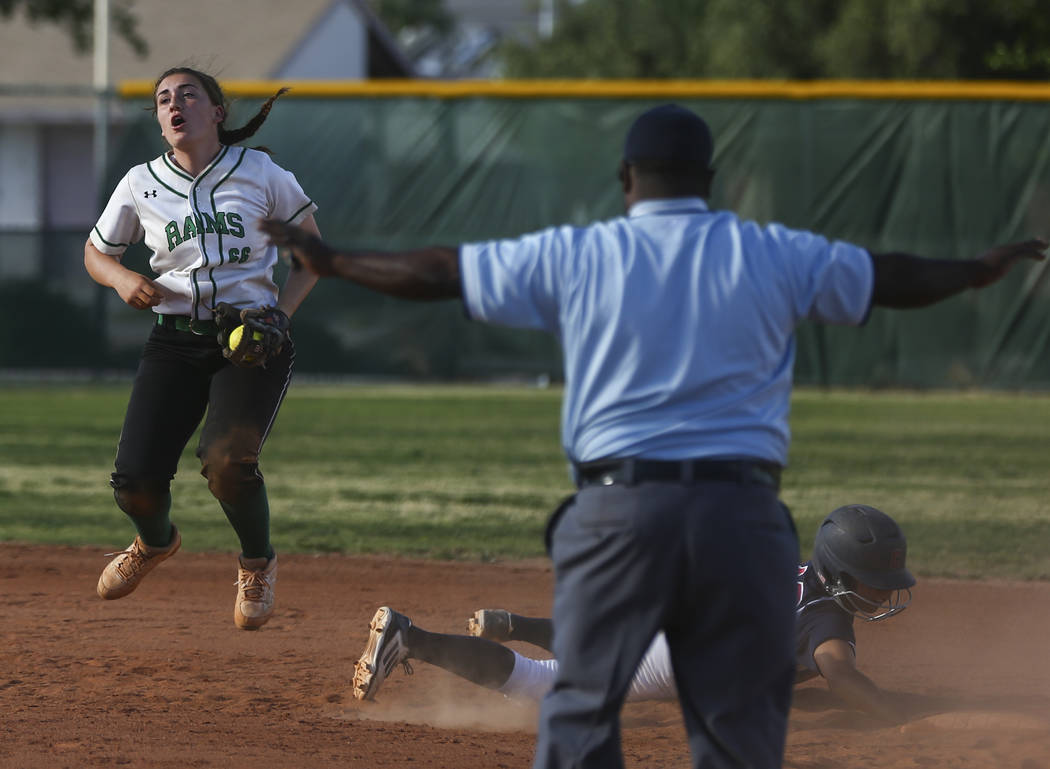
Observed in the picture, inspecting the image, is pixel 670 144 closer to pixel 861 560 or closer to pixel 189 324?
pixel 861 560

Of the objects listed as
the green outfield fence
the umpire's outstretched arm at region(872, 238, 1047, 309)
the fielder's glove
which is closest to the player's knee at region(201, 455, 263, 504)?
the fielder's glove

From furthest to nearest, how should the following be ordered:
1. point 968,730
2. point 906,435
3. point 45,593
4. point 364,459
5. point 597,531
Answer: point 906,435, point 364,459, point 45,593, point 968,730, point 597,531

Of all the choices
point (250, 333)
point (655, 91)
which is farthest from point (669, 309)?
point (655, 91)

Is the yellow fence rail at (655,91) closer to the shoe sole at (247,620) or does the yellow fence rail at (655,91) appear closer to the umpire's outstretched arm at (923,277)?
the shoe sole at (247,620)

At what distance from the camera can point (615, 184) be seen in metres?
Answer: 15.9

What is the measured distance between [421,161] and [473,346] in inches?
87.1

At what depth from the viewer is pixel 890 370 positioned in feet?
51.5

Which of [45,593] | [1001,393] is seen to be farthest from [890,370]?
[45,593]

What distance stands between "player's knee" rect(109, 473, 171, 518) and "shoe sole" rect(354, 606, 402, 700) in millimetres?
933

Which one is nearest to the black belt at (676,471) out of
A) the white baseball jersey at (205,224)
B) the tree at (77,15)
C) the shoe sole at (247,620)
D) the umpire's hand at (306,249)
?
the umpire's hand at (306,249)

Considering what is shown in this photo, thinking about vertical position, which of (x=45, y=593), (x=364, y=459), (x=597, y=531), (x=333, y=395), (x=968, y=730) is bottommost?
(x=333, y=395)

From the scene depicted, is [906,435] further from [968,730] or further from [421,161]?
[968,730]

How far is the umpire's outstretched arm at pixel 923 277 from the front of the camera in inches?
114

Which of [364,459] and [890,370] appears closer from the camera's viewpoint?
[364,459]
